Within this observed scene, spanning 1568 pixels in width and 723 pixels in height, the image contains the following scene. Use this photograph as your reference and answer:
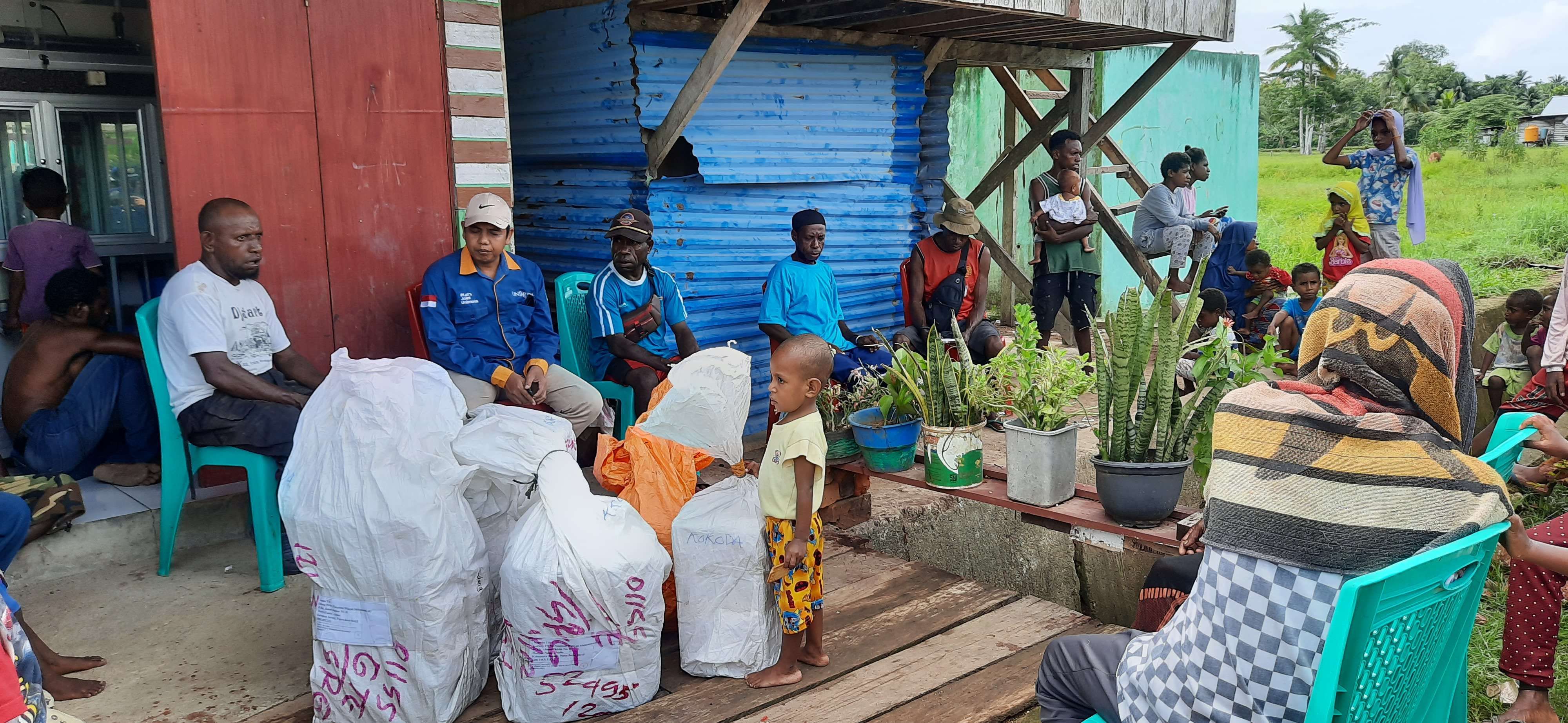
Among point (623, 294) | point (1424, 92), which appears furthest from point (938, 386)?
point (1424, 92)

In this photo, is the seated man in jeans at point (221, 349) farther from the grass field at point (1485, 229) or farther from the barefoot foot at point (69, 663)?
the grass field at point (1485, 229)

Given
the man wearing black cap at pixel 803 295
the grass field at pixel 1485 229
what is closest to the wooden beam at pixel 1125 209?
the grass field at pixel 1485 229

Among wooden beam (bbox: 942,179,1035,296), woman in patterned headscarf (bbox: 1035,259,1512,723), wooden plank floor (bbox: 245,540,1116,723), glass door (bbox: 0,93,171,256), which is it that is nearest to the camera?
woman in patterned headscarf (bbox: 1035,259,1512,723)

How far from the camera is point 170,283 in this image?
3.89m

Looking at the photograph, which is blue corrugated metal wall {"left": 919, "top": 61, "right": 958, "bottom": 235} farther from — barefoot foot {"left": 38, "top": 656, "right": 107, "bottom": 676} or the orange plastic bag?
barefoot foot {"left": 38, "top": 656, "right": 107, "bottom": 676}

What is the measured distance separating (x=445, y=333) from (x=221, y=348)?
86 centimetres

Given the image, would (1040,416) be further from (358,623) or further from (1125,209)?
(1125,209)

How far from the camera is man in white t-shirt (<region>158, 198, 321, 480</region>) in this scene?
3.84 m

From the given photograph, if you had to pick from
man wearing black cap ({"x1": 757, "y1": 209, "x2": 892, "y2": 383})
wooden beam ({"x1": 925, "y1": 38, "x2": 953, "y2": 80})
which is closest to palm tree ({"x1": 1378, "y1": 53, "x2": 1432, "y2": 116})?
wooden beam ({"x1": 925, "y1": 38, "x2": 953, "y2": 80})

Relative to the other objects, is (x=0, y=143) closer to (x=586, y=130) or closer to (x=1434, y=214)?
(x=586, y=130)

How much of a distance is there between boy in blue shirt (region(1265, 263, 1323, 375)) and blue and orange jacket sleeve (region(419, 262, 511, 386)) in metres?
4.61

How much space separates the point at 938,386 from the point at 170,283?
111 inches

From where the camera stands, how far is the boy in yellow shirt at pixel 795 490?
3143mm

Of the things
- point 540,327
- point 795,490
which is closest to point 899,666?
point 795,490
